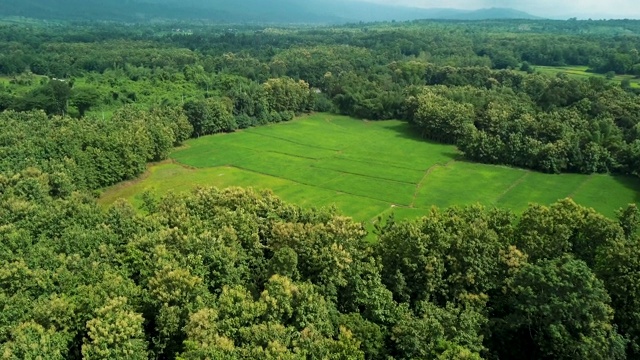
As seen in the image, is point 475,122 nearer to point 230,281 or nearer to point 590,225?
point 590,225

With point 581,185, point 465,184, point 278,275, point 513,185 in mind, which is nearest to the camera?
point 278,275

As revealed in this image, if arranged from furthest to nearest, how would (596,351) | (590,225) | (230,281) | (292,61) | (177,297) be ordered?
(292,61) < (590,225) < (230,281) < (177,297) < (596,351)

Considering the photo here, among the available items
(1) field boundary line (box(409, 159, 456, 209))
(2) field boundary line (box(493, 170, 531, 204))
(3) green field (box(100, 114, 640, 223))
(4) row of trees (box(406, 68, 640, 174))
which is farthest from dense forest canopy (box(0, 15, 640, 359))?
(1) field boundary line (box(409, 159, 456, 209))

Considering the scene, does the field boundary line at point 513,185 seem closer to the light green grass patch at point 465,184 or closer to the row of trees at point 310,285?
the light green grass patch at point 465,184

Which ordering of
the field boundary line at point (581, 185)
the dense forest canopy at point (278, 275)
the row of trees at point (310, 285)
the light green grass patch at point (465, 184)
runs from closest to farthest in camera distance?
the row of trees at point (310, 285)
the dense forest canopy at point (278, 275)
the light green grass patch at point (465, 184)
the field boundary line at point (581, 185)

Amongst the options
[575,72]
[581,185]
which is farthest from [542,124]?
[575,72]

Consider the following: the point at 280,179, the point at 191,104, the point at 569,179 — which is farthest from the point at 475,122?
the point at 191,104

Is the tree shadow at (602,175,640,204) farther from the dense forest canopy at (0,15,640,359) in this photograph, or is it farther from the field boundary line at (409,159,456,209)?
the field boundary line at (409,159,456,209)

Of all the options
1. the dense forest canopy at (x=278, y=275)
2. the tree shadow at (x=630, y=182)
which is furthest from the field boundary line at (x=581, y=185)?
the dense forest canopy at (x=278, y=275)

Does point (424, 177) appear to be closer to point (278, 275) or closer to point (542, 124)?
point (542, 124)
